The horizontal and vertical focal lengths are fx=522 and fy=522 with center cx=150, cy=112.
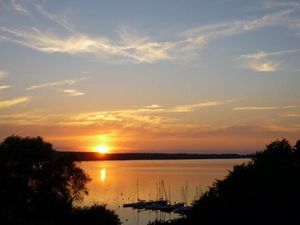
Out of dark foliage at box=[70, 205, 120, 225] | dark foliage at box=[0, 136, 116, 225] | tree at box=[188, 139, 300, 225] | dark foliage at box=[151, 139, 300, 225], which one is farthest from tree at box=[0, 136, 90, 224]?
tree at box=[188, 139, 300, 225]

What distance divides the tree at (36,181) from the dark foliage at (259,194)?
1909 cm

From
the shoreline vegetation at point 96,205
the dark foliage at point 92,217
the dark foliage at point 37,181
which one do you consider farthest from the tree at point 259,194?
the dark foliage at point 37,181

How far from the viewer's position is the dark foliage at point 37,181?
58.8m

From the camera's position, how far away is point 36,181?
201 feet

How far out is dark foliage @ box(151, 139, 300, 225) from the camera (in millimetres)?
38875

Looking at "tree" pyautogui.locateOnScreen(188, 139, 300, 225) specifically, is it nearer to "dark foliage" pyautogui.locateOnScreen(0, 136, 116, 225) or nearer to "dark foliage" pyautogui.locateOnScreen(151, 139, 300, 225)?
"dark foliage" pyautogui.locateOnScreen(151, 139, 300, 225)

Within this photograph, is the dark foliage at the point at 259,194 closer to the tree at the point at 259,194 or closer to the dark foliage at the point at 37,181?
the tree at the point at 259,194

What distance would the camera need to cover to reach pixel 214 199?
45812 mm

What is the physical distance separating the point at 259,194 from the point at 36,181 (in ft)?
96.7

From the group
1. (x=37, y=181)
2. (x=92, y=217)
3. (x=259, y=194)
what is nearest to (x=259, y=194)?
(x=259, y=194)

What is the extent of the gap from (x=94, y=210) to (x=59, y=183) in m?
5.53

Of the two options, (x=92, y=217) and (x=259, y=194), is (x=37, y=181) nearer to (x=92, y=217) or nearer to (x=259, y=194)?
(x=92, y=217)

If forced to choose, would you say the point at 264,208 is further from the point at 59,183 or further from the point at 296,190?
the point at 59,183

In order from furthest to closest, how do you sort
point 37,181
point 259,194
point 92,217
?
point 37,181, point 92,217, point 259,194
